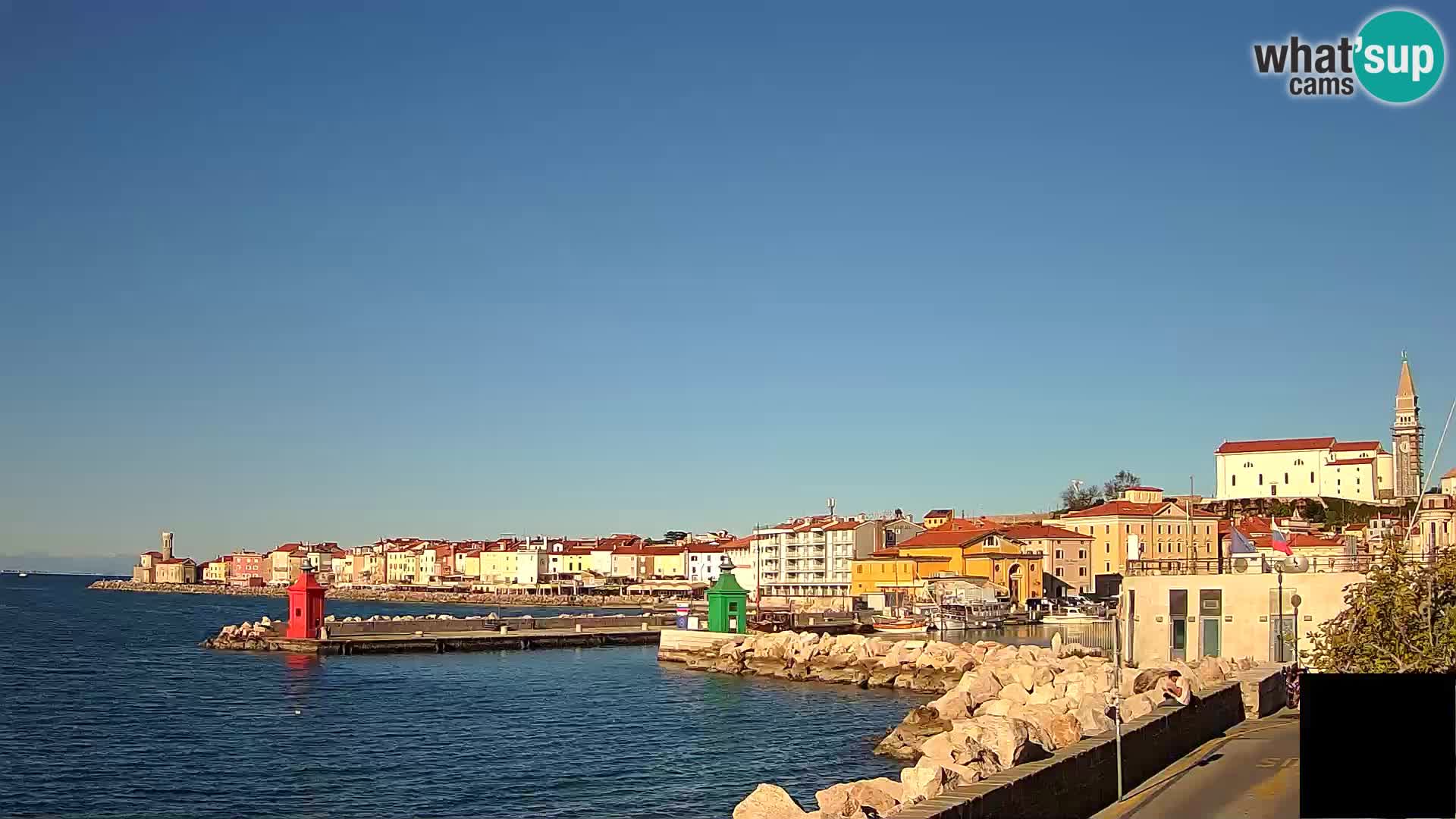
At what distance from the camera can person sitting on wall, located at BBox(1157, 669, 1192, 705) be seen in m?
20.7

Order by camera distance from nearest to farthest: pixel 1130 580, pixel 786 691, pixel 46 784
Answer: pixel 46 784 → pixel 1130 580 → pixel 786 691

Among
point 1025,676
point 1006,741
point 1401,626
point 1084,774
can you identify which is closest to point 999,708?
point 1006,741

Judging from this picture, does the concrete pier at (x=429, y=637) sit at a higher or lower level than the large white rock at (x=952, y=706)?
lower

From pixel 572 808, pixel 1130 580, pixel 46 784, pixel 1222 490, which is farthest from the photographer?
pixel 1222 490

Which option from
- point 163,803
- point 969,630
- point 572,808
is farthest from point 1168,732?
point 969,630

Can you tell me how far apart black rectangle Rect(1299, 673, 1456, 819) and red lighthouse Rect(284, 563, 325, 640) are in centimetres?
6733

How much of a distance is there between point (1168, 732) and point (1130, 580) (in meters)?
16.6

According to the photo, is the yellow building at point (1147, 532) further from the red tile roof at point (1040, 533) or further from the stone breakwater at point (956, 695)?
the stone breakwater at point (956, 695)

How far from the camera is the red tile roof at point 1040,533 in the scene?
4289 inches

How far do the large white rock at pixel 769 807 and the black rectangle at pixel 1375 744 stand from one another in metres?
11.4

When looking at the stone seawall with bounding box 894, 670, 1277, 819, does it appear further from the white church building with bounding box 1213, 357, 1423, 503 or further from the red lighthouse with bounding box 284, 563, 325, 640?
the white church building with bounding box 1213, 357, 1423, 503

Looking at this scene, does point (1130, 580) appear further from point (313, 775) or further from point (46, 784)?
point (46, 784)

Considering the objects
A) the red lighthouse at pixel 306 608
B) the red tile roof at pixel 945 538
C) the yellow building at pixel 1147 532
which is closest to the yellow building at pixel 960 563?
the red tile roof at pixel 945 538

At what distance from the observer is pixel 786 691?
51.1 meters
